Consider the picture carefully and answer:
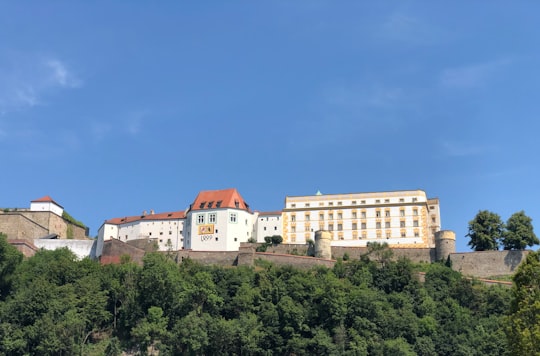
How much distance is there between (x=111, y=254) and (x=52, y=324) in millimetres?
19333

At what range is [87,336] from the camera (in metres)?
59.8

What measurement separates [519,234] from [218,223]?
30.7 meters

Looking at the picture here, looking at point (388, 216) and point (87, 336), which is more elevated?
point (388, 216)

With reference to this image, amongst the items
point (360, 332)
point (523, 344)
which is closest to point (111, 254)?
point (360, 332)

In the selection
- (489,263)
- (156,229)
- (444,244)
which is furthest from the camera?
(156,229)

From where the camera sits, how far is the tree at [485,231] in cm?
7725

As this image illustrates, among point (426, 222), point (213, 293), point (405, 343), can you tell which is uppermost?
point (426, 222)

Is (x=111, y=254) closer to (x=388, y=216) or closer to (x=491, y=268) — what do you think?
(x=388, y=216)

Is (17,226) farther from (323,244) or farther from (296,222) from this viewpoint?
(323,244)

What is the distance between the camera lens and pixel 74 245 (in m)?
80.9

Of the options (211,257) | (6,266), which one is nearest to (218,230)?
(211,257)

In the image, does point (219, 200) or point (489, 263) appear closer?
point (489, 263)

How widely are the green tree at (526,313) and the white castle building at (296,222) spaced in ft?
141

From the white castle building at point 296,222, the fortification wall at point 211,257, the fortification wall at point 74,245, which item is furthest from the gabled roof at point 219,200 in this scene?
the fortification wall at point 74,245
